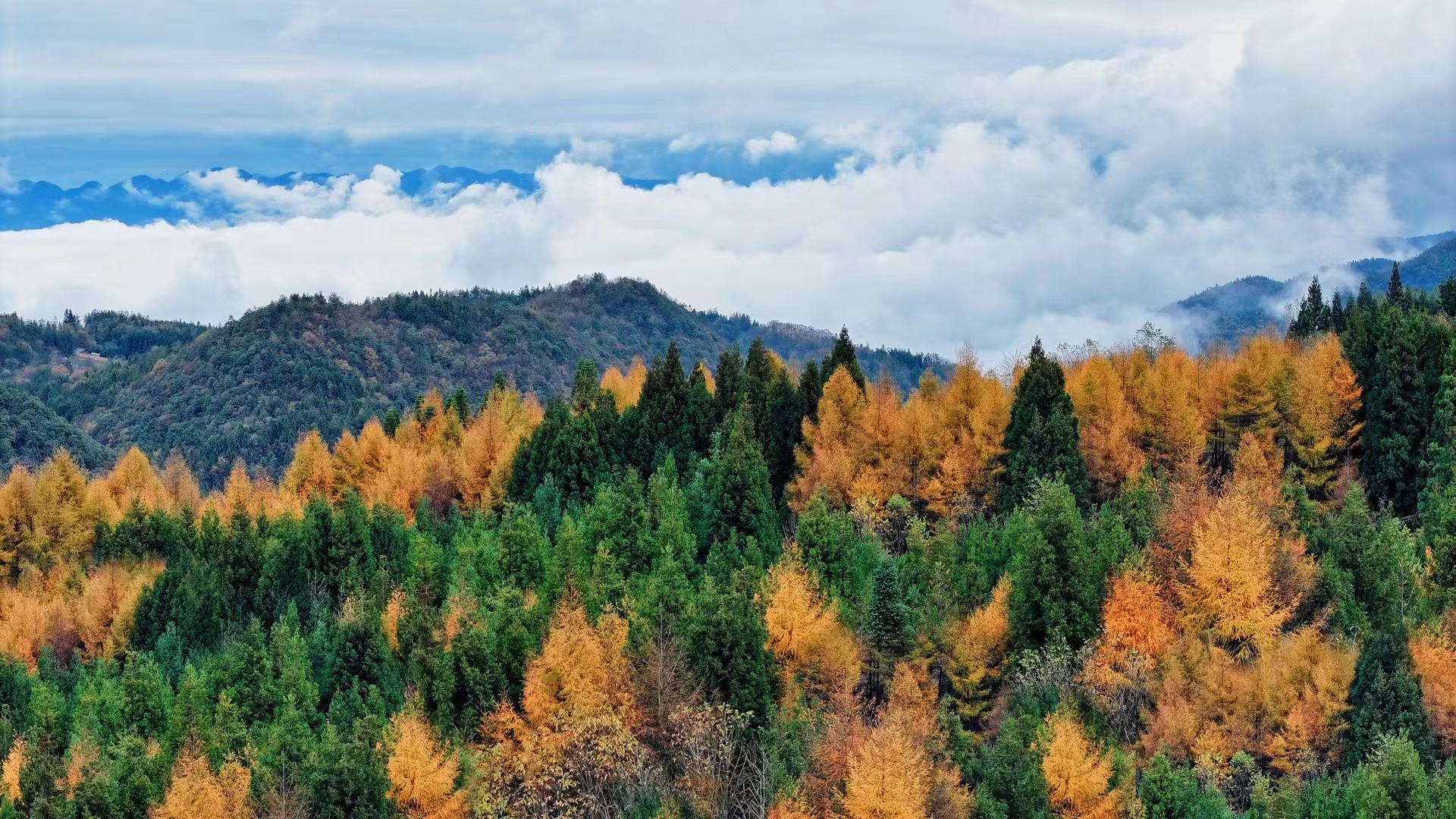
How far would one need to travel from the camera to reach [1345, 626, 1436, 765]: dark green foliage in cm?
5525

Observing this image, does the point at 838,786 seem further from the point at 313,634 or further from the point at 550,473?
the point at 550,473

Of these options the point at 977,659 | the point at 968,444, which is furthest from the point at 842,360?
the point at 977,659

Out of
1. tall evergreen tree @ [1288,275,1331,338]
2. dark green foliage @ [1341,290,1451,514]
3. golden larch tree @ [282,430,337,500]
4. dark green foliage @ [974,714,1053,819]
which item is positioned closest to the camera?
dark green foliage @ [974,714,1053,819]

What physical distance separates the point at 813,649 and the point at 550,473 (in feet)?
110

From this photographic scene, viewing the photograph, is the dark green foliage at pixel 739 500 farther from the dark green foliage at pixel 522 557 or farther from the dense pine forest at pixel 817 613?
the dark green foliage at pixel 522 557

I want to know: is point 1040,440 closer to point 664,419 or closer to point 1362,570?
point 1362,570

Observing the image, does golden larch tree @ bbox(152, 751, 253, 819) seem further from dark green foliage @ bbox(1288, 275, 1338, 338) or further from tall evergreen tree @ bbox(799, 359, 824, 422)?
dark green foliage @ bbox(1288, 275, 1338, 338)

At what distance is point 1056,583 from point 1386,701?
14.7m

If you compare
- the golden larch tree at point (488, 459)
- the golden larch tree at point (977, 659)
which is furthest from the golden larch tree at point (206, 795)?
the golden larch tree at point (488, 459)

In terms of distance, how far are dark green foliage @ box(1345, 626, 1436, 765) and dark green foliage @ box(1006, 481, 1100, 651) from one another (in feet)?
38.5

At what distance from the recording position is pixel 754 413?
92.6 m

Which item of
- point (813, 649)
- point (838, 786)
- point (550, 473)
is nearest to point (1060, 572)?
point (813, 649)

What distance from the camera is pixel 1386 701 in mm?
55750

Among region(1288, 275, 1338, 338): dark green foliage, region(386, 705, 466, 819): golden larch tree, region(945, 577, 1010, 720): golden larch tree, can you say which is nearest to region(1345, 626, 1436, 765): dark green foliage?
region(945, 577, 1010, 720): golden larch tree
